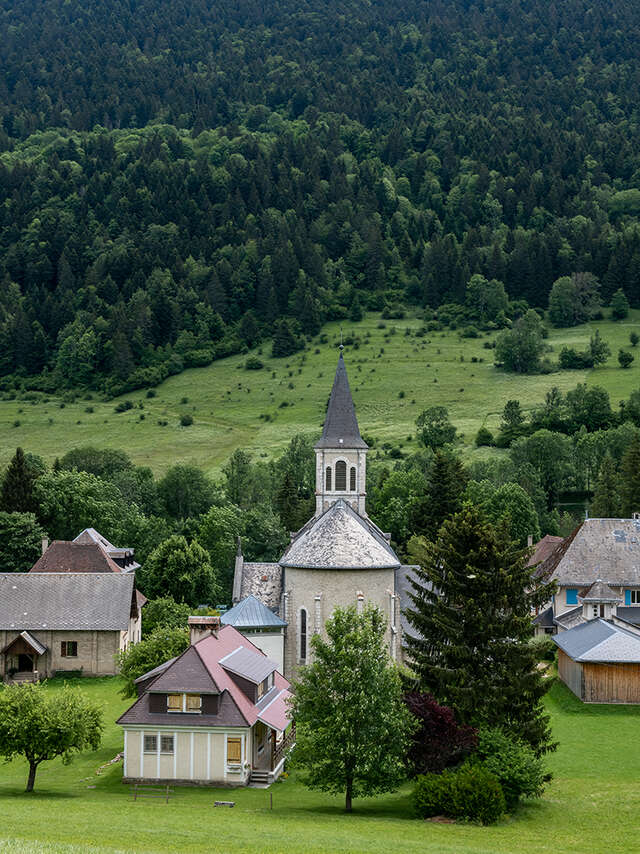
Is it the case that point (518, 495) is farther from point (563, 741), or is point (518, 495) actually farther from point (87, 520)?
point (563, 741)

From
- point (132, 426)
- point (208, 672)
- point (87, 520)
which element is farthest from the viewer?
point (132, 426)

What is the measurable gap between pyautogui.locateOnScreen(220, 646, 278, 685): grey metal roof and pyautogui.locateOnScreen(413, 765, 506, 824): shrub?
10.5 m

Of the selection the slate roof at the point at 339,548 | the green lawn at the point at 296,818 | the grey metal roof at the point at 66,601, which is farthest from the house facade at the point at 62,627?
the green lawn at the point at 296,818

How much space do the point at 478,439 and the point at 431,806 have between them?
109830 mm

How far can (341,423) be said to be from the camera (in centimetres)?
7312

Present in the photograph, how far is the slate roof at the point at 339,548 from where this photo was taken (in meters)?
63.8

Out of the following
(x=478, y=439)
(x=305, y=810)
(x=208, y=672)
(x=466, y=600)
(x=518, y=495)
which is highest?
(x=478, y=439)

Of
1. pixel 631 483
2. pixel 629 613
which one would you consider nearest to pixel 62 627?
pixel 629 613

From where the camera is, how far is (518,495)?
355 feet

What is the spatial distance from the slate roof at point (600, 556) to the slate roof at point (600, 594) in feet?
13.6

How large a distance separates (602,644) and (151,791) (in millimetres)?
29608

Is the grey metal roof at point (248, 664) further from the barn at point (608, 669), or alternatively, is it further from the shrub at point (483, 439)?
the shrub at point (483, 439)

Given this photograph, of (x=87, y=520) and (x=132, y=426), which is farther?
(x=132, y=426)

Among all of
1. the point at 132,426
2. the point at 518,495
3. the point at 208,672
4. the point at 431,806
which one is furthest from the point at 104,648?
the point at 132,426
